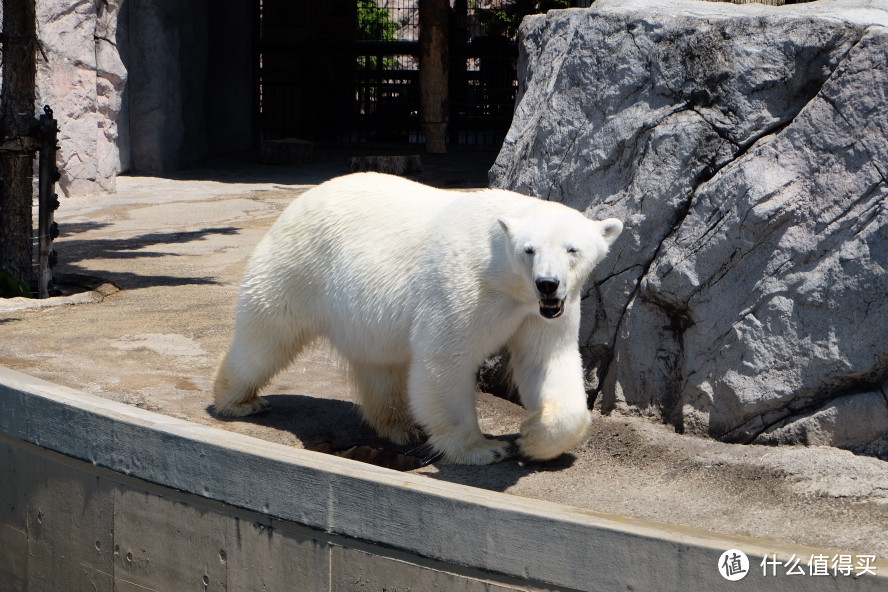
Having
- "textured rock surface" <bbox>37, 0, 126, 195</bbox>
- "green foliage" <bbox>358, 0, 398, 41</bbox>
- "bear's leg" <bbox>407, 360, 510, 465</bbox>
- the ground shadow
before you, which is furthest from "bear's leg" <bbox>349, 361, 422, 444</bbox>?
"green foliage" <bbox>358, 0, 398, 41</bbox>

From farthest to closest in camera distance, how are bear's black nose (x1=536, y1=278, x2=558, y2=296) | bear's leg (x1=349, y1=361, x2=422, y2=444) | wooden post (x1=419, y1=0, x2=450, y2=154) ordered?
1. wooden post (x1=419, y1=0, x2=450, y2=154)
2. bear's leg (x1=349, y1=361, x2=422, y2=444)
3. bear's black nose (x1=536, y1=278, x2=558, y2=296)

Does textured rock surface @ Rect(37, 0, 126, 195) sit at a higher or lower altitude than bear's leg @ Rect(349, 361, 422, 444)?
higher

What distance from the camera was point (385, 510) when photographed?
3307mm

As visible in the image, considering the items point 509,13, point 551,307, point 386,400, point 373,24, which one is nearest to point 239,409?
point 386,400

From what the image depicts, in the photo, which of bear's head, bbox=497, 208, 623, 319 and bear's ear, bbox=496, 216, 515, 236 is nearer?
bear's head, bbox=497, 208, 623, 319

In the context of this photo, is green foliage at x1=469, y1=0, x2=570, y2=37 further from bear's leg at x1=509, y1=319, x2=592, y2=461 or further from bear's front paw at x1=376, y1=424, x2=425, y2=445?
bear's leg at x1=509, y1=319, x2=592, y2=461

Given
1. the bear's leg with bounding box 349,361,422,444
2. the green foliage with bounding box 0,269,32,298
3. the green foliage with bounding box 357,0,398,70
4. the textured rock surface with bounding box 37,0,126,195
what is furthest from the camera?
the green foliage with bounding box 357,0,398,70

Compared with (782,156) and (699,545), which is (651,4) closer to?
(782,156)

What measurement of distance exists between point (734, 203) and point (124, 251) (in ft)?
18.2

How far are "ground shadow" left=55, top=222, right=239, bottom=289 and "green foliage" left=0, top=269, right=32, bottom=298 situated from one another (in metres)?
0.45

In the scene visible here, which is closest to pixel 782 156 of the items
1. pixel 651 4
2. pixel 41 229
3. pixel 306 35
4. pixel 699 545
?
pixel 651 4

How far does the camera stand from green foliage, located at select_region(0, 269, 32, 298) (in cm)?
692

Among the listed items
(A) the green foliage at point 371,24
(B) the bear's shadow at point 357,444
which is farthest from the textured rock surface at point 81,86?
(A) the green foliage at point 371,24

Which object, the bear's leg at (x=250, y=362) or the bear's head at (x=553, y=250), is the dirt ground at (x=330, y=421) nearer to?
the bear's leg at (x=250, y=362)
